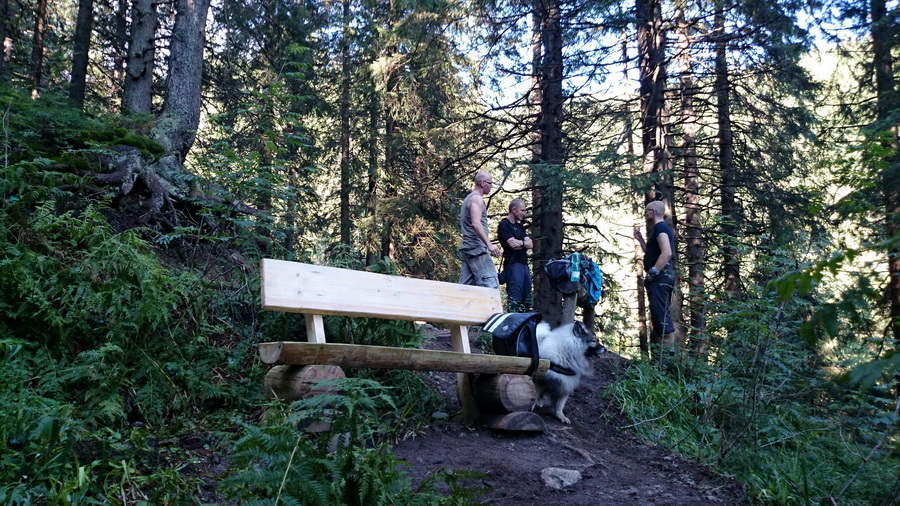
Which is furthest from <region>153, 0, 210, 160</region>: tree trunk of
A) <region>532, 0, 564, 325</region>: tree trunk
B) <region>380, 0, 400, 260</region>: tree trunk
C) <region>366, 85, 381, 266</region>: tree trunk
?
<region>366, 85, 381, 266</region>: tree trunk

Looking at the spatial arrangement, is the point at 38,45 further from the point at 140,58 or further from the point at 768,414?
the point at 768,414

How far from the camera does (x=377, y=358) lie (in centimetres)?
406

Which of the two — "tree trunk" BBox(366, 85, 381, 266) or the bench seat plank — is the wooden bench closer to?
the bench seat plank

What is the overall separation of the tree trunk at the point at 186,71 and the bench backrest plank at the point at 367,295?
5244 millimetres

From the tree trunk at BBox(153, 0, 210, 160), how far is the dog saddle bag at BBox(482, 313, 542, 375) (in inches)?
224

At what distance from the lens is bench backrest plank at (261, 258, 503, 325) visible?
13.3 feet

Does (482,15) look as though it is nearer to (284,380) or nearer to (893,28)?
(893,28)

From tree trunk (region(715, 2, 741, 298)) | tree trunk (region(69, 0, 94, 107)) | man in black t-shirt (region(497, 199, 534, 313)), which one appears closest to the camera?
man in black t-shirt (region(497, 199, 534, 313))

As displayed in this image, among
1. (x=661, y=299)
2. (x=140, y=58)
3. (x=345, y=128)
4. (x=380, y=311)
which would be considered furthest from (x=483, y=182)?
(x=345, y=128)

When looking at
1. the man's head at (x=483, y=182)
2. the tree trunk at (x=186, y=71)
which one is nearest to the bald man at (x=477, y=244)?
the man's head at (x=483, y=182)

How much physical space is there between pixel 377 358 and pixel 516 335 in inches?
63.7

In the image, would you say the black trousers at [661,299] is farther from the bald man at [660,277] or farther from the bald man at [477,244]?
the bald man at [477,244]

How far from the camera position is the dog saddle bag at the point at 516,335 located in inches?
207

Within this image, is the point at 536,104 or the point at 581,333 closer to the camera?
the point at 581,333
